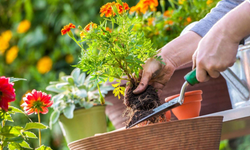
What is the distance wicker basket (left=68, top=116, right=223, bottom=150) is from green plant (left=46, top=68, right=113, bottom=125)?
0.58m

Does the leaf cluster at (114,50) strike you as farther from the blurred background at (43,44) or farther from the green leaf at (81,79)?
the blurred background at (43,44)

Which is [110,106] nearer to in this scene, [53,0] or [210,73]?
[210,73]

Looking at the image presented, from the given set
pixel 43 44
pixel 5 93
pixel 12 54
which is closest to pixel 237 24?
pixel 5 93

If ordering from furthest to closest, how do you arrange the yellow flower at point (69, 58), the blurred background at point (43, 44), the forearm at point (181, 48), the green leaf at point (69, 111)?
the yellow flower at point (69, 58), the blurred background at point (43, 44), the green leaf at point (69, 111), the forearm at point (181, 48)

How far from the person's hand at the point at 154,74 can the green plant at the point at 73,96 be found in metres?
0.38

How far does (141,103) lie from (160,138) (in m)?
0.16

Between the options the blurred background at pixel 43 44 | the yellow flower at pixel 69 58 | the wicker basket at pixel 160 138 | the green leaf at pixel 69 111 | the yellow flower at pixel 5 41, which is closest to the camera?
the wicker basket at pixel 160 138

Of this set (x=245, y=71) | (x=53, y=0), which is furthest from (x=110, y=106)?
(x=53, y=0)

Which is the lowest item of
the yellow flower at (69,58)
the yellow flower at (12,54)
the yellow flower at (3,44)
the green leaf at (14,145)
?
the green leaf at (14,145)

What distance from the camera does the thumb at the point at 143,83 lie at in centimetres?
62

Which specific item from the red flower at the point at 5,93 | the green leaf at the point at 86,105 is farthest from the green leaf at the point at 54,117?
the red flower at the point at 5,93

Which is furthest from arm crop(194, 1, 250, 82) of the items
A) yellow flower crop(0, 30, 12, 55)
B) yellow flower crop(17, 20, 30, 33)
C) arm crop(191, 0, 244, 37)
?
yellow flower crop(0, 30, 12, 55)

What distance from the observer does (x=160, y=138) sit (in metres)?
0.45

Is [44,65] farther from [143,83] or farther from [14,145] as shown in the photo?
[143,83]
